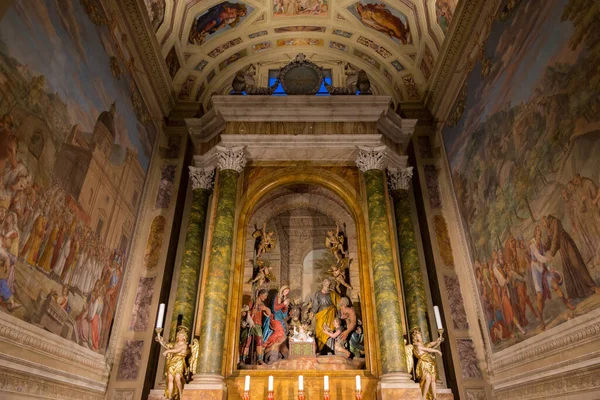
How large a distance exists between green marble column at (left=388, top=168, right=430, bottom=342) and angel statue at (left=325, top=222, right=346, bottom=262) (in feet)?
4.78

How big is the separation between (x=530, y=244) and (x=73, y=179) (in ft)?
26.0

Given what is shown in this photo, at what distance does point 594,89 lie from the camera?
18.8ft

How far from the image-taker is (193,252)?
998cm

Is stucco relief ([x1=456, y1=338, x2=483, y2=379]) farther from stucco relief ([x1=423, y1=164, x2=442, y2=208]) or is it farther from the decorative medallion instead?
the decorative medallion

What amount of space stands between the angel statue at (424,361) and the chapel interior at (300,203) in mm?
44

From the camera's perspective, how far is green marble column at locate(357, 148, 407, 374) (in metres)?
8.18

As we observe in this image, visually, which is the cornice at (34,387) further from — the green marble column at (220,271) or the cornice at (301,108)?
the cornice at (301,108)

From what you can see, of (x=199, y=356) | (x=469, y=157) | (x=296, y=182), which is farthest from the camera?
(x=296, y=182)

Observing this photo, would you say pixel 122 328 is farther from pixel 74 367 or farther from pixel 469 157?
pixel 469 157

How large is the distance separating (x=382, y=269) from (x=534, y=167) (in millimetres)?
3497

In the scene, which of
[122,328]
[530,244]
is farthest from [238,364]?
[530,244]

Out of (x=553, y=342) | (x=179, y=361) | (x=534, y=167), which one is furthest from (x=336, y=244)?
(x=553, y=342)

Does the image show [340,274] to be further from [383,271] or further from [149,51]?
[149,51]

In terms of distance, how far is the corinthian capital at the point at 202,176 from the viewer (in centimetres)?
1089
